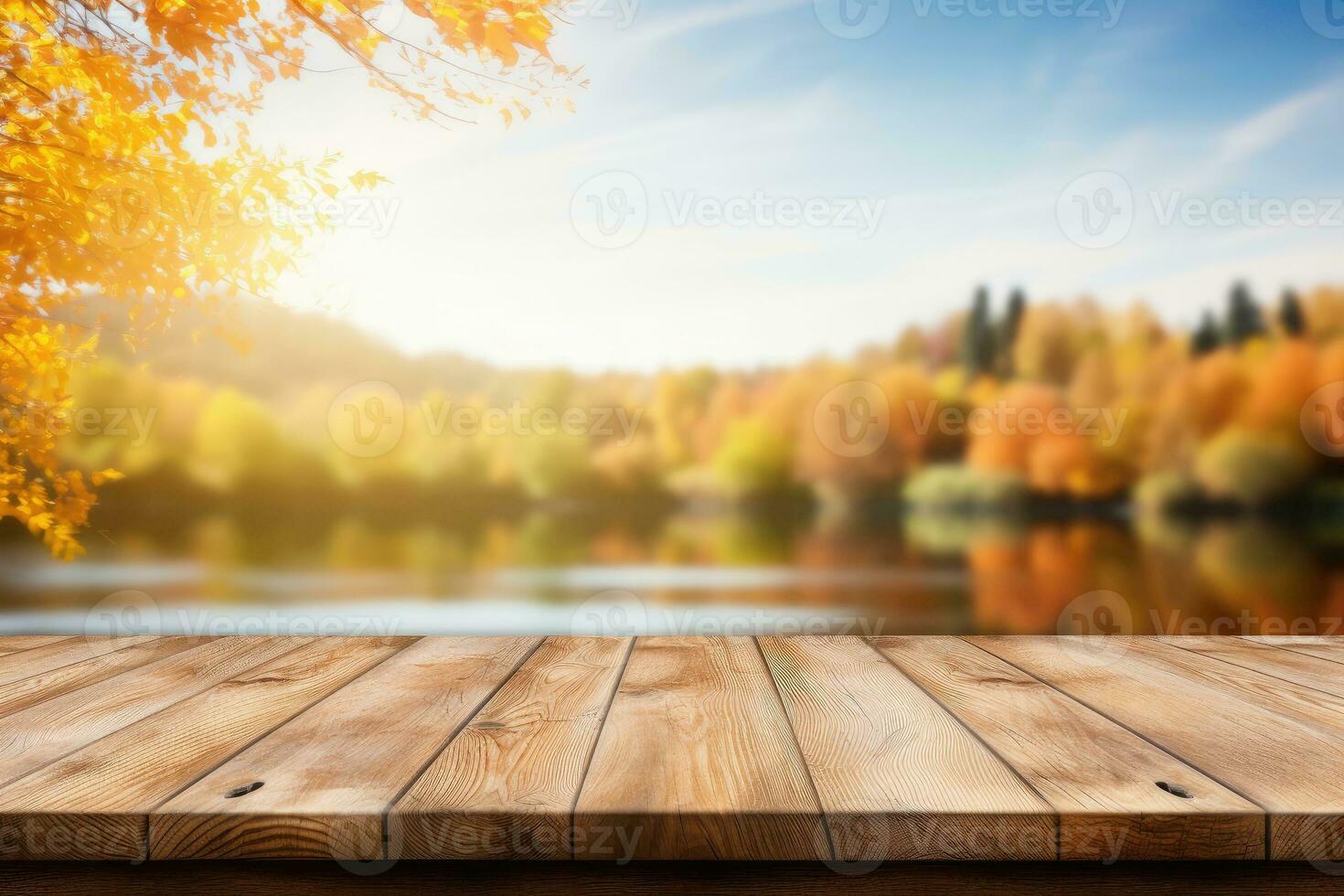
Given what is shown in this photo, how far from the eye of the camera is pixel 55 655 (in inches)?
56.4

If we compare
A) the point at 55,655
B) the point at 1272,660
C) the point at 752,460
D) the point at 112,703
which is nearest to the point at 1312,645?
the point at 1272,660

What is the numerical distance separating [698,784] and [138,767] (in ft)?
1.76

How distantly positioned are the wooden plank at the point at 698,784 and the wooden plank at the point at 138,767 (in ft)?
1.25

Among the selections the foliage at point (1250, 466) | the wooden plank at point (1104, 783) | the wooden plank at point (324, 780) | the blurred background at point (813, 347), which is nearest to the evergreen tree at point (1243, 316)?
the blurred background at point (813, 347)

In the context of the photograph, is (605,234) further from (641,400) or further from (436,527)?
(436,527)

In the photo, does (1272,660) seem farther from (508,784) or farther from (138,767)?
(138,767)

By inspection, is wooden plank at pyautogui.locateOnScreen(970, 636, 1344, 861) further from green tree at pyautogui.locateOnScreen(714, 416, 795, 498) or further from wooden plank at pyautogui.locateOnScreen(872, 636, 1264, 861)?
green tree at pyautogui.locateOnScreen(714, 416, 795, 498)

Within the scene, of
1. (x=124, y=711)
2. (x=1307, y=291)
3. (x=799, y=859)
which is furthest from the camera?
(x=1307, y=291)

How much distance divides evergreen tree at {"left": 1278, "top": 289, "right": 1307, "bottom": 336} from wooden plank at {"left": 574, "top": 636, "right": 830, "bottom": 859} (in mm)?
1607

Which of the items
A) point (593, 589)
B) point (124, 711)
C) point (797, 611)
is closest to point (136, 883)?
point (124, 711)

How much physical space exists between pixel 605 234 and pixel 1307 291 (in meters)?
1.56

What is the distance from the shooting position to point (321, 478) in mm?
2080

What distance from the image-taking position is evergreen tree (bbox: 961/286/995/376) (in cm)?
197

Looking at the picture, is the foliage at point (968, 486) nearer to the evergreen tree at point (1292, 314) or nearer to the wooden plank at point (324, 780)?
the evergreen tree at point (1292, 314)
